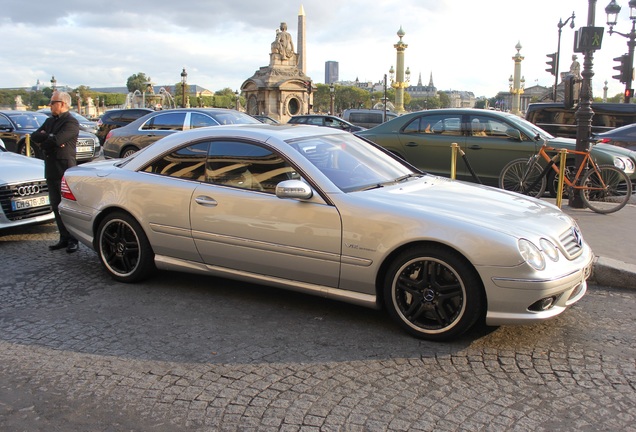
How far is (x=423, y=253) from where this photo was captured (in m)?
4.05

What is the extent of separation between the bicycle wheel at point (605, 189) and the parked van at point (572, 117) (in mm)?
7917

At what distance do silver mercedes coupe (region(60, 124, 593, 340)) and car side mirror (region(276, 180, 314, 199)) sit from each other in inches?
0.4

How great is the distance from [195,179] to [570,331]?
3.24m

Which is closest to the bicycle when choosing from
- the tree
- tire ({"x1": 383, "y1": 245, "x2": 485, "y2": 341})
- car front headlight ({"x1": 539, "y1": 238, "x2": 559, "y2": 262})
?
car front headlight ({"x1": 539, "y1": 238, "x2": 559, "y2": 262})

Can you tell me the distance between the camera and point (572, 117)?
16422mm

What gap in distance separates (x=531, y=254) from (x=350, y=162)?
68.9 inches

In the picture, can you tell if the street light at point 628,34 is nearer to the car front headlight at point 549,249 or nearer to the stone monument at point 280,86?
the car front headlight at point 549,249

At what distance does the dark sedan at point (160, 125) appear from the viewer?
1322 cm

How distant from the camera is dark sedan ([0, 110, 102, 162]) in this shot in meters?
16.4

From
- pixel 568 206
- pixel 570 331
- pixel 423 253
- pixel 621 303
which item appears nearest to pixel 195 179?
pixel 423 253

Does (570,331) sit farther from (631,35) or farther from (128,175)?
(631,35)

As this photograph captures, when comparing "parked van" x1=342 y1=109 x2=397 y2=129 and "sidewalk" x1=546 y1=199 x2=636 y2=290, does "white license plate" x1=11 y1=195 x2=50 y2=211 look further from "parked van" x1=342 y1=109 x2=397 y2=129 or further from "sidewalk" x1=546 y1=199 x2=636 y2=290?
"parked van" x1=342 y1=109 x2=397 y2=129

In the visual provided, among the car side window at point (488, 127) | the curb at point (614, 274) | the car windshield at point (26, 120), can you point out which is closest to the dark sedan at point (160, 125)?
the car windshield at point (26, 120)

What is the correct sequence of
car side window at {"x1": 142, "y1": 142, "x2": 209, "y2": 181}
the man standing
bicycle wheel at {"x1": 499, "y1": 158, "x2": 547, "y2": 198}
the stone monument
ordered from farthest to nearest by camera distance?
the stone monument, bicycle wheel at {"x1": 499, "y1": 158, "x2": 547, "y2": 198}, the man standing, car side window at {"x1": 142, "y1": 142, "x2": 209, "y2": 181}
